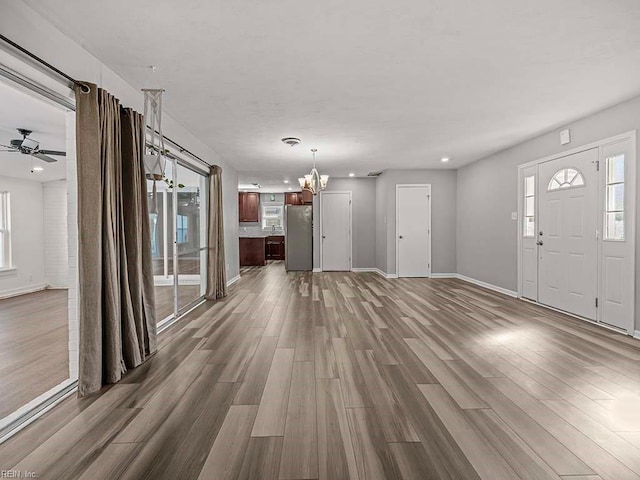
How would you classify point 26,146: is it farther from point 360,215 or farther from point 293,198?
point 293,198

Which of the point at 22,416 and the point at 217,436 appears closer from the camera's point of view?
the point at 217,436

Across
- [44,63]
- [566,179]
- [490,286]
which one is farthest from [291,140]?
[490,286]

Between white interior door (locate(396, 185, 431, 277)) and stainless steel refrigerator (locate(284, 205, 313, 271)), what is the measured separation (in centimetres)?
268

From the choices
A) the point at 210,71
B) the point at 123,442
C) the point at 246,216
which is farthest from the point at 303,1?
the point at 246,216

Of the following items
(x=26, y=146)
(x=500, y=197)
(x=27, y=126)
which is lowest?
(x=500, y=197)

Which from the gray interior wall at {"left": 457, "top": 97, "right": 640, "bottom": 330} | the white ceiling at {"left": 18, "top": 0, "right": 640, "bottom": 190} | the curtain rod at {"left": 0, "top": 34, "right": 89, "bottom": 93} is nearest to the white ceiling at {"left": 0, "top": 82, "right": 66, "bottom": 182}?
the curtain rod at {"left": 0, "top": 34, "right": 89, "bottom": 93}

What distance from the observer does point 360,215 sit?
365 inches

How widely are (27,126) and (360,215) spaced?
6916mm

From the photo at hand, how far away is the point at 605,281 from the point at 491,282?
2562mm

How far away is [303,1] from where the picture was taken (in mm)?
2152

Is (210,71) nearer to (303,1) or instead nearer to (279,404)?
(303,1)

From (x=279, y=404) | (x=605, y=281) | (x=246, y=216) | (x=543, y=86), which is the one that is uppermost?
(x=543, y=86)

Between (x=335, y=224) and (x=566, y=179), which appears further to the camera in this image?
(x=335, y=224)

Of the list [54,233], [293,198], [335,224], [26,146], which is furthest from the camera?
[293,198]
